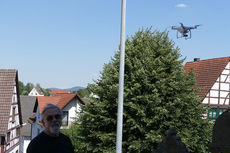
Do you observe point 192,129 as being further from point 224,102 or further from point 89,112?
point 224,102

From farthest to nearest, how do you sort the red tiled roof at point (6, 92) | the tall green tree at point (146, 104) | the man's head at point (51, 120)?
the red tiled roof at point (6, 92), the tall green tree at point (146, 104), the man's head at point (51, 120)

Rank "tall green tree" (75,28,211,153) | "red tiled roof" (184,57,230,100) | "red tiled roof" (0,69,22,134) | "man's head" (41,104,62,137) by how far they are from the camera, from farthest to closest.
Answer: "red tiled roof" (184,57,230,100) → "red tiled roof" (0,69,22,134) → "tall green tree" (75,28,211,153) → "man's head" (41,104,62,137)

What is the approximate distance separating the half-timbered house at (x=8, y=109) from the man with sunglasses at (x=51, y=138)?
21.7 m

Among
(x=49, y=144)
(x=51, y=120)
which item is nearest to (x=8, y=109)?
(x=51, y=120)

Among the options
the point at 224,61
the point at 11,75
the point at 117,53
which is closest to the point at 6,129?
the point at 11,75

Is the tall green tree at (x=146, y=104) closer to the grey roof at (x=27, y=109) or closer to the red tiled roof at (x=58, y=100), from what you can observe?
the red tiled roof at (x=58, y=100)

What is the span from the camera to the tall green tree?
545 inches

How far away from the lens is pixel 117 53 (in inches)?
611

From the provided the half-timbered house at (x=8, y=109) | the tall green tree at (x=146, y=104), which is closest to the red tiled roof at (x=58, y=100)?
the half-timbered house at (x=8, y=109)

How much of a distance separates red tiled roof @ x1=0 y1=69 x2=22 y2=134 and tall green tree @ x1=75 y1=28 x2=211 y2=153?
10.4 metres

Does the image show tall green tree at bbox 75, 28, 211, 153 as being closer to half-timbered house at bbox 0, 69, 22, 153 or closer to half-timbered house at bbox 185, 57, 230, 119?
half-timbered house at bbox 185, 57, 230, 119

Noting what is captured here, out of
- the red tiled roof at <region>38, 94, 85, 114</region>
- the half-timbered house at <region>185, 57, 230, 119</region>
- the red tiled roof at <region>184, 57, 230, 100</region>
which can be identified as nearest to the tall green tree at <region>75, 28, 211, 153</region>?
the half-timbered house at <region>185, 57, 230, 119</region>

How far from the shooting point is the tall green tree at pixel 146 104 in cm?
1384

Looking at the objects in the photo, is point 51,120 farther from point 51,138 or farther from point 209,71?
point 209,71
